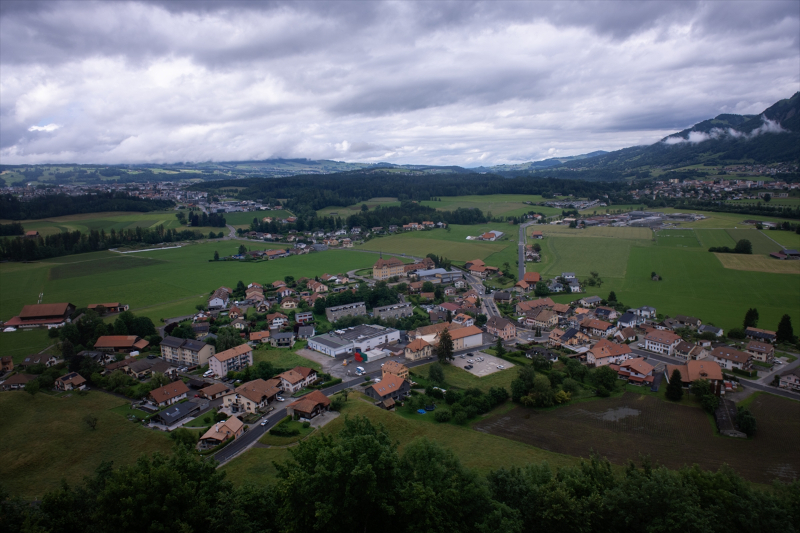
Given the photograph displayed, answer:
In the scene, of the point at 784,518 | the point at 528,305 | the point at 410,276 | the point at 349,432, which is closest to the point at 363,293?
the point at 410,276

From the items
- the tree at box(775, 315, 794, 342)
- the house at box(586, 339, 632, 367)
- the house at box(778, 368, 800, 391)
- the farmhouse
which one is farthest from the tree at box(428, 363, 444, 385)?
the farmhouse

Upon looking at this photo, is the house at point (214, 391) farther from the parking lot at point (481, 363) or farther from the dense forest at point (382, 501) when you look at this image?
the parking lot at point (481, 363)

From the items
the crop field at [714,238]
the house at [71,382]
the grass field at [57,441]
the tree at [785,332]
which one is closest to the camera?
the grass field at [57,441]

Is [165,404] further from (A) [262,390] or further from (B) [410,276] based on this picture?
(B) [410,276]

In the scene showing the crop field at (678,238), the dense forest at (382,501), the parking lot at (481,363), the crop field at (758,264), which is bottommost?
the parking lot at (481,363)

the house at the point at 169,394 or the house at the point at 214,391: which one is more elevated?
the house at the point at 169,394

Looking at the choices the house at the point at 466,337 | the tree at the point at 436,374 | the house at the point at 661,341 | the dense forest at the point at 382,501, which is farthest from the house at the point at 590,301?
the dense forest at the point at 382,501

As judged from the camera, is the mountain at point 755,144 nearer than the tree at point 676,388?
No
